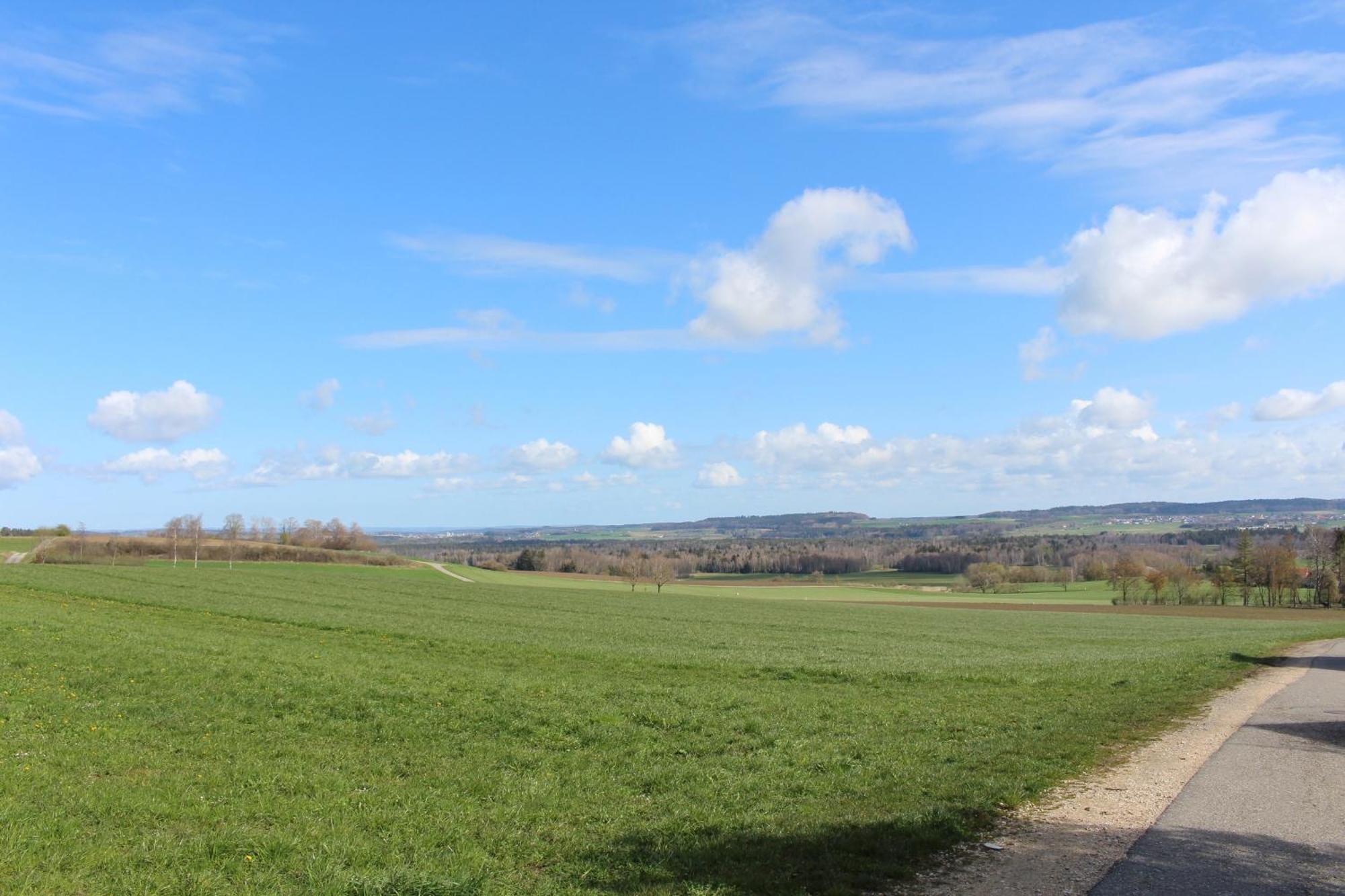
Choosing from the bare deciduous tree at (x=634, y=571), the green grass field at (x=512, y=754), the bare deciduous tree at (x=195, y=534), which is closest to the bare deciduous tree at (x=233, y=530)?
the bare deciduous tree at (x=195, y=534)

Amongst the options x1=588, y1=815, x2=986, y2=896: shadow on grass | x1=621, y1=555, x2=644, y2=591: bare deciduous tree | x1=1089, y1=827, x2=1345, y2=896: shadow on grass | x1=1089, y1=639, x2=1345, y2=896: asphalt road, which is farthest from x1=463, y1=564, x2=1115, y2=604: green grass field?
x1=1089, y1=827, x2=1345, y2=896: shadow on grass

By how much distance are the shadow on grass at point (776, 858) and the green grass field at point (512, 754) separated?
1.4 inches

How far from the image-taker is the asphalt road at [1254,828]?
23.9ft

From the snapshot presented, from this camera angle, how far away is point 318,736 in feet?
45.7

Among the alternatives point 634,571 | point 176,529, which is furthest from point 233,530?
point 634,571

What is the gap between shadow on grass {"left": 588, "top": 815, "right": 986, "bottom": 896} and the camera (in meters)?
7.38

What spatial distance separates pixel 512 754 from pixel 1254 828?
29.7 ft

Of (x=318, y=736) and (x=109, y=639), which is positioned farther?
(x=109, y=639)

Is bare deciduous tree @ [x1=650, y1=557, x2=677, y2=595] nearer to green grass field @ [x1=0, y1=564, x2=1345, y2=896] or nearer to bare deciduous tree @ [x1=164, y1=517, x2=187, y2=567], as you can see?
bare deciduous tree @ [x1=164, y1=517, x2=187, y2=567]

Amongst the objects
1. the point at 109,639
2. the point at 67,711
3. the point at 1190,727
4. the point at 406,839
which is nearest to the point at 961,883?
the point at 406,839

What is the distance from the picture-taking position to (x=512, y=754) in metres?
13.1

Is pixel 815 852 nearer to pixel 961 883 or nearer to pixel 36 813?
pixel 961 883

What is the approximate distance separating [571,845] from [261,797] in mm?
4085

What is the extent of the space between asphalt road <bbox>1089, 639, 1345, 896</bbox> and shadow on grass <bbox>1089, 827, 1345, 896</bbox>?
10mm
